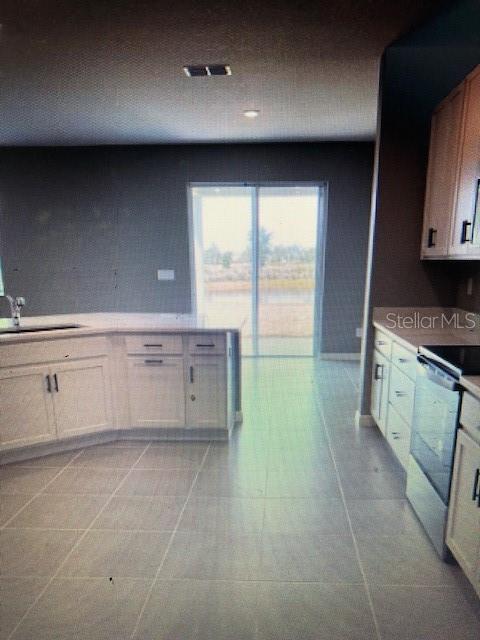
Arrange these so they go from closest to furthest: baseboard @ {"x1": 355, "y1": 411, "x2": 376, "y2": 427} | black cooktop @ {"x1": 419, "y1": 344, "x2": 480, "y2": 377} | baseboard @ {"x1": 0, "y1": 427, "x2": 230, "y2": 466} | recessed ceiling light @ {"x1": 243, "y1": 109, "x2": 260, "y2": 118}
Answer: black cooktop @ {"x1": 419, "y1": 344, "x2": 480, "y2": 377}, baseboard @ {"x1": 0, "y1": 427, "x2": 230, "y2": 466}, baseboard @ {"x1": 355, "y1": 411, "x2": 376, "y2": 427}, recessed ceiling light @ {"x1": 243, "y1": 109, "x2": 260, "y2": 118}

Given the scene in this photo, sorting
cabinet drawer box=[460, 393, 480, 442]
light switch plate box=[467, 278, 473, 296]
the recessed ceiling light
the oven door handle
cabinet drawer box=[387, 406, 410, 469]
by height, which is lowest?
cabinet drawer box=[387, 406, 410, 469]

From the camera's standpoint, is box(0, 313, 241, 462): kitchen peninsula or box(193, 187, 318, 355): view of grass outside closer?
box(0, 313, 241, 462): kitchen peninsula

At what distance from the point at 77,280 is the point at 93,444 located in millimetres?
2694

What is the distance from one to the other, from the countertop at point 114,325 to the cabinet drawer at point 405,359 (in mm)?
1069

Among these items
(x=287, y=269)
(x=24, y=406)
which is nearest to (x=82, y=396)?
(x=24, y=406)

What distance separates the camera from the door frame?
4.54 meters

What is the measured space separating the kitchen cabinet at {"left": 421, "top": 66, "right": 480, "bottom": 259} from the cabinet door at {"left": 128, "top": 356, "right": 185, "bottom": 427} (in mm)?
1973

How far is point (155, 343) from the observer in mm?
2646

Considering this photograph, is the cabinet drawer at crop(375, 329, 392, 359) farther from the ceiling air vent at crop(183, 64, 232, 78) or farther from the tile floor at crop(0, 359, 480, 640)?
the ceiling air vent at crop(183, 64, 232, 78)

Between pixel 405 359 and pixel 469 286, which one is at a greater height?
pixel 469 286

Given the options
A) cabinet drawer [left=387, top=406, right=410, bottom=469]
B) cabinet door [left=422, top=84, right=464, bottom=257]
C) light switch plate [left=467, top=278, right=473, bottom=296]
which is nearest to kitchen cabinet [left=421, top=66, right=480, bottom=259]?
cabinet door [left=422, top=84, right=464, bottom=257]

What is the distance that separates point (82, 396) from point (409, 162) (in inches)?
114

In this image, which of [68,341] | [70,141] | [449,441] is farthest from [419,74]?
[70,141]

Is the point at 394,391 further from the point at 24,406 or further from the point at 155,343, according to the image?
the point at 24,406
